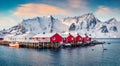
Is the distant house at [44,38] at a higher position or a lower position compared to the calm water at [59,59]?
higher

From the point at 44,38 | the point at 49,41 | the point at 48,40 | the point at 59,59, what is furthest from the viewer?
the point at 44,38

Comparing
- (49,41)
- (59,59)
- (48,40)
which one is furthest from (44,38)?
(59,59)

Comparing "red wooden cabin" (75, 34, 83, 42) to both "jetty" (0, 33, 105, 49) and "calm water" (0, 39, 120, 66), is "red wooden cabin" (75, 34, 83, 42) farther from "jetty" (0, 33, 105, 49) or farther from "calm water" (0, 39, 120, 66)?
"calm water" (0, 39, 120, 66)

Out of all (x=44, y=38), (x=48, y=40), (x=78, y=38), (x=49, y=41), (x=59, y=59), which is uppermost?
(x=78, y=38)

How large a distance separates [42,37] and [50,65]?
5147cm

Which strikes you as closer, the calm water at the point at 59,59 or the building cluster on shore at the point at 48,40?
the calm water at the point at 59,59

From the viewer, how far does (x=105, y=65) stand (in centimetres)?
4894

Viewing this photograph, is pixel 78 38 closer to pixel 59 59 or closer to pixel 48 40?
pixel 48 40

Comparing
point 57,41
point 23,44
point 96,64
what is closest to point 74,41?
point 57,41

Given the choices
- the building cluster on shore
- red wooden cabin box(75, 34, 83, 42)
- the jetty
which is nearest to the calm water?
the jetty

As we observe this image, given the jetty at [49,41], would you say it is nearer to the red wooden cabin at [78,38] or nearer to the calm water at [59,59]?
the red wooden cabin at [78,38]

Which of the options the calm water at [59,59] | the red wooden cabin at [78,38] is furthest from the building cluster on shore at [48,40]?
the calm water at [59,59]

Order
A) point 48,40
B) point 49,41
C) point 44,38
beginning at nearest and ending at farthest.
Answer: point 49,41 → point 48,40 → point 44,38

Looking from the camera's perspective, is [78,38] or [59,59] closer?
[59,59]
